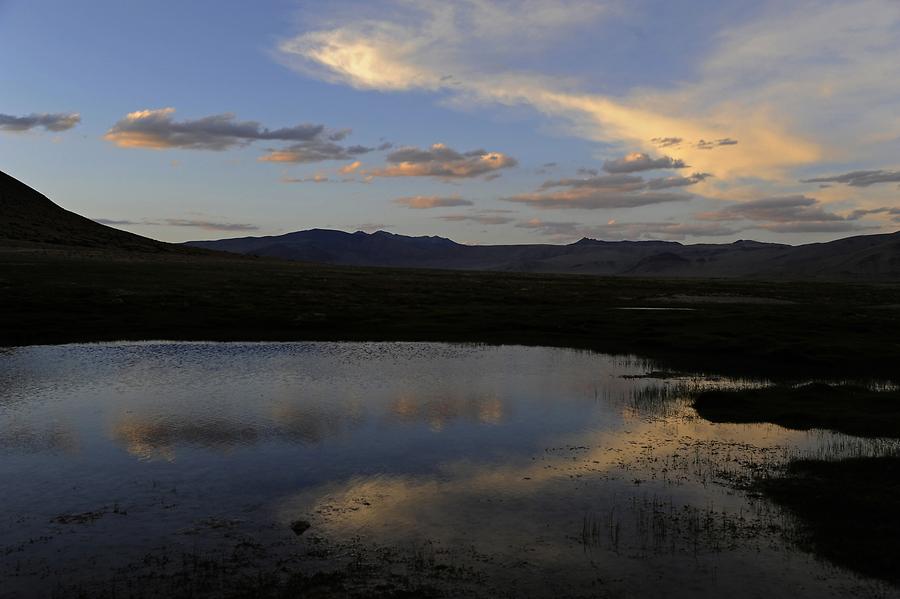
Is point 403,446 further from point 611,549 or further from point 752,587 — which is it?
point 752,587

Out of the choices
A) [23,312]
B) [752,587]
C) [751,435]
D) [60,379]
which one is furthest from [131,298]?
[752,587]

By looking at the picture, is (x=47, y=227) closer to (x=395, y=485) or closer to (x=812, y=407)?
(x=395, y=485)

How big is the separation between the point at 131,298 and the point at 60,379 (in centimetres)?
3277

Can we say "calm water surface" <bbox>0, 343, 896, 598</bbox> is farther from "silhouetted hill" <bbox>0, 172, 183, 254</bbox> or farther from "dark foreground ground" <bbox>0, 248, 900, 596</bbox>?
"silhouetted hill" <bbox>0, 172, 183, 254</bbox>

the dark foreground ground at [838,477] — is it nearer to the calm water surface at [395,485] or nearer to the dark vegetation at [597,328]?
the dark vegetation at [597,328]

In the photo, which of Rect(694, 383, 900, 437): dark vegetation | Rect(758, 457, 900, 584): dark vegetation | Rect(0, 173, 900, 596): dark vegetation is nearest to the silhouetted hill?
Rect(0, 173, 900, 596): dark vegetation

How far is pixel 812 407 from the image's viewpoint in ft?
93.4

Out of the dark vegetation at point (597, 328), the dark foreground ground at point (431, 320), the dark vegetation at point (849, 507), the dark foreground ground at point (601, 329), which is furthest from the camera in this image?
the dark foreground ground at point (431, 320)

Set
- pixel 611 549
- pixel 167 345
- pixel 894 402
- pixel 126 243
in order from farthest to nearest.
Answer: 1. pixel 126 243
2. pixel 167 345
3. pixel 894 402
4. pixel 611 549

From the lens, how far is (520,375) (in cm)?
3750

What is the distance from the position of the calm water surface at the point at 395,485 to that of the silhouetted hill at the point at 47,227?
382ft

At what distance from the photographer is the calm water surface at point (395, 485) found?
13.5 metres

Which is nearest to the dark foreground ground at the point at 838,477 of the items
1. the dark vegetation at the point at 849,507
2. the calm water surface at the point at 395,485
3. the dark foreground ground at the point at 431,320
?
the dark vegetation at the point at 849,507

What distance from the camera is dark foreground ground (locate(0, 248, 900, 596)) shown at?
17.9 meters
